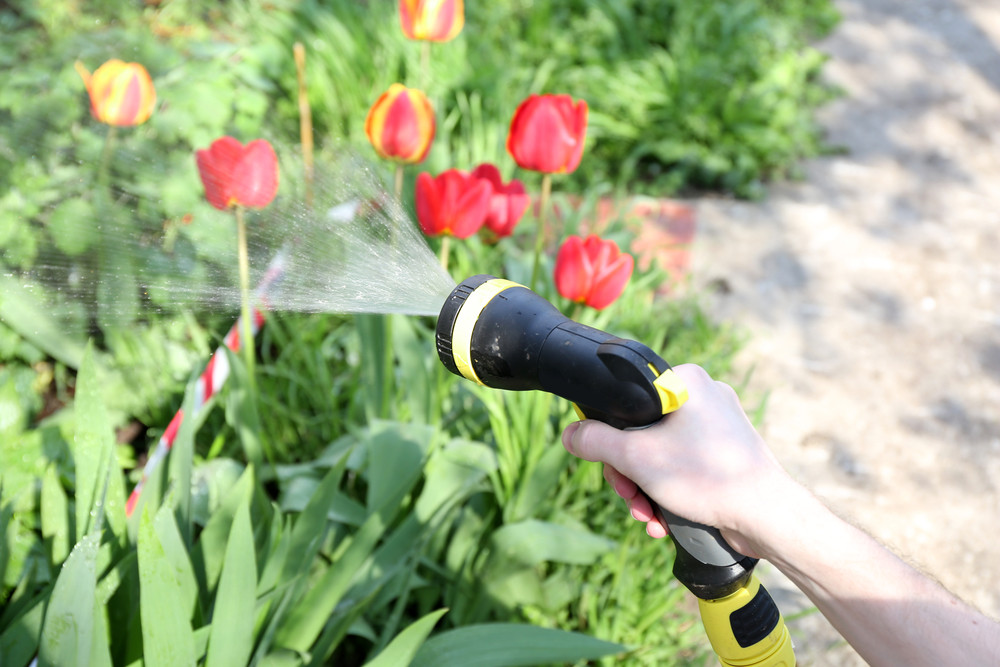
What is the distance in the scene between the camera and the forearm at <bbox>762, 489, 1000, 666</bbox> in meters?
0.92

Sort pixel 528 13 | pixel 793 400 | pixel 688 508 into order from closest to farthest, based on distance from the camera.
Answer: pixel 688 508
pixel 793 400
pixel 528 13

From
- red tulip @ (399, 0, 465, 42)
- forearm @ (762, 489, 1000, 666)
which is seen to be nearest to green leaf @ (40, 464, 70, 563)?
forearm @ (762, 489, 1000, 666)

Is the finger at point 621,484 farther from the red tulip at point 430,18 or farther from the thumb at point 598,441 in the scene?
the red tulip at point 430,18

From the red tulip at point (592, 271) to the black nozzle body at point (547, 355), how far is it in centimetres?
48

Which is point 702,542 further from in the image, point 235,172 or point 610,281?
point 235,172

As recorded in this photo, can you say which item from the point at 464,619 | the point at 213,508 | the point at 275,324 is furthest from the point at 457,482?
the point at 275,324

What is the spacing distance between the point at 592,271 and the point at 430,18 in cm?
82

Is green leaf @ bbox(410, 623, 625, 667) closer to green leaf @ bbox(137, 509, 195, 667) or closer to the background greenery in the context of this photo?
the background greenery

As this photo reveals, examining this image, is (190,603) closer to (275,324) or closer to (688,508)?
(688,508)

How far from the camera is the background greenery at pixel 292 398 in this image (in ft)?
4.05

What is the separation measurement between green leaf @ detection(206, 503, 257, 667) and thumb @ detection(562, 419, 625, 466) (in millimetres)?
499

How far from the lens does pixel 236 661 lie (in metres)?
1.13

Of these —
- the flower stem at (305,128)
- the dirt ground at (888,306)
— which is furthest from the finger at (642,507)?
the flower stem at (305,128)

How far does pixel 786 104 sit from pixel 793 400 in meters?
1.74
